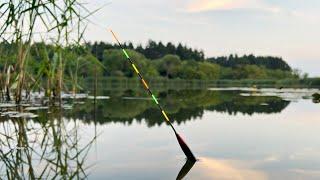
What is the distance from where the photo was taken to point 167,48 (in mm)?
98438

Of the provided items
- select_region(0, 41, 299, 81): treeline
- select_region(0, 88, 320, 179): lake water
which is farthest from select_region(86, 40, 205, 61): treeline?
select_region(0, 88, 320, 179): lake water

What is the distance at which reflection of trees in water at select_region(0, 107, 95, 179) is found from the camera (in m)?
4.41

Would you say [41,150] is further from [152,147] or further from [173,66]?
[173,66]

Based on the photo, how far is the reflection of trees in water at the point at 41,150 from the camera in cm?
441

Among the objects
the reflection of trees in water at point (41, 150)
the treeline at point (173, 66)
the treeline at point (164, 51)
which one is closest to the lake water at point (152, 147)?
the reflection of trees in water at point (41, 150)

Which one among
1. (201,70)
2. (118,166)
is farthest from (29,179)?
(201,70)


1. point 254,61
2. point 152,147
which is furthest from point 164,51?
point 152,147

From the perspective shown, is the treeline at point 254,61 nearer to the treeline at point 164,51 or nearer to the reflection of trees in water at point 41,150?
the treeline at point 164,51

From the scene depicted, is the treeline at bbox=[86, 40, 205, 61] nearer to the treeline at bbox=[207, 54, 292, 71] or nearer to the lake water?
the treeline at bbox=[207, 54, 292, 71]

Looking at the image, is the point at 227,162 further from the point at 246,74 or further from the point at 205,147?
the point at 246,74

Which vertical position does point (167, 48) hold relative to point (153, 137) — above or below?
above

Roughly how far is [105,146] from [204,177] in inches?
81.5

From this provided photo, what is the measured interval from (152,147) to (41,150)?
4.63 feet

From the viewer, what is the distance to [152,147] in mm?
6086
